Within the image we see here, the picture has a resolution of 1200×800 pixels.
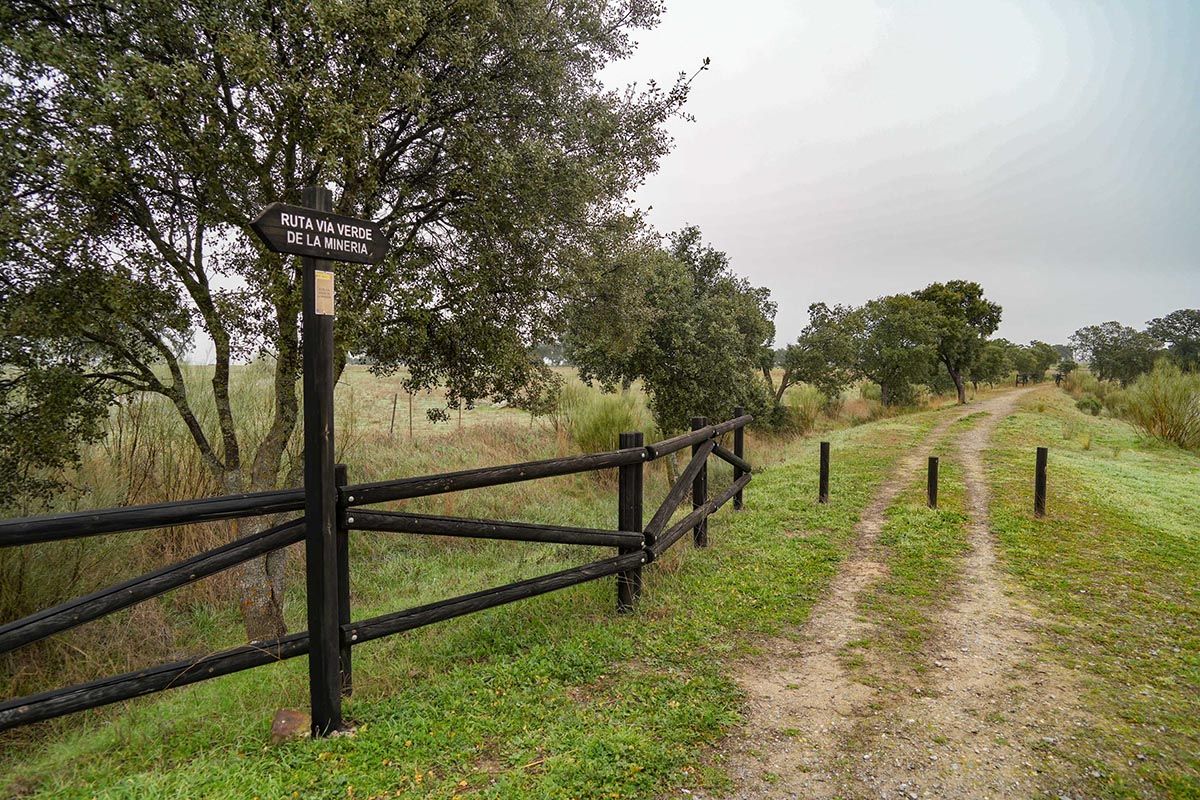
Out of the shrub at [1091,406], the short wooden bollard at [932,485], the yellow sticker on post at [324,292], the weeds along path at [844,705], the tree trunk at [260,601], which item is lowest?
the tree trunk at [260,601]

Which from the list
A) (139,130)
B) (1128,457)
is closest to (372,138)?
(139,130)

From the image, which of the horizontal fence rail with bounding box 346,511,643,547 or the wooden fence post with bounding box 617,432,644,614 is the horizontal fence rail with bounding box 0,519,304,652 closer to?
the horizontal fence rail with bounding box 346,511,643,547

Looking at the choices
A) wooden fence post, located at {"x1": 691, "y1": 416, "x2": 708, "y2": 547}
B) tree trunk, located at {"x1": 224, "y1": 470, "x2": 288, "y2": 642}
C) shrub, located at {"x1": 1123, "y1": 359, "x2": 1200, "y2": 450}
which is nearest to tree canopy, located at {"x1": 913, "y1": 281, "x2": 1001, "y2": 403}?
shrub, located at {"x1": 1123, "y1": 359, "x2": 1200, "y2": 450}

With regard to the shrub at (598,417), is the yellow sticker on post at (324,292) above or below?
above

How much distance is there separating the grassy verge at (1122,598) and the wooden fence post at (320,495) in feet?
14.6

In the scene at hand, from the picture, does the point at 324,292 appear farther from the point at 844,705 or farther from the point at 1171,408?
the point at 1171,408

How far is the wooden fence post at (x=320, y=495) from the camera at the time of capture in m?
3.41

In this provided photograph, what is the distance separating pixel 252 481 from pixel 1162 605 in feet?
33.5

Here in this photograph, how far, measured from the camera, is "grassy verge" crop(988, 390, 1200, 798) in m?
3.36

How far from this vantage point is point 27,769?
322cm

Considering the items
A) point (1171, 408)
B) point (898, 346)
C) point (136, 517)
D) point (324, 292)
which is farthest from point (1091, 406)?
point (136, 517)

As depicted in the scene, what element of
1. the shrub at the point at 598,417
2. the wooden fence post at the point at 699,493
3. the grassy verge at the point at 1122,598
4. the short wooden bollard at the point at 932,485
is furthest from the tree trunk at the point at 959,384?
the wooden fence post at the point at 699,493

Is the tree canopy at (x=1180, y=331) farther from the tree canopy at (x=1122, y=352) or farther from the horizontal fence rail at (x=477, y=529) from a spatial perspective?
the horizontal fence rail at (x=477, y=529)

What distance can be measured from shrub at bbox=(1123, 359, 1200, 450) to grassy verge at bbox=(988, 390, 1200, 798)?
163 inches
